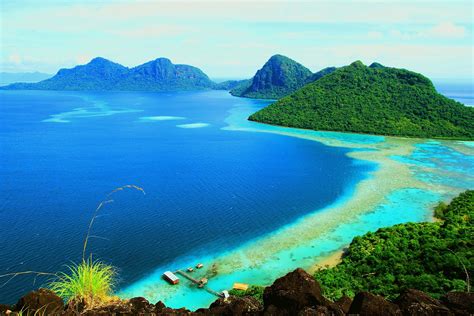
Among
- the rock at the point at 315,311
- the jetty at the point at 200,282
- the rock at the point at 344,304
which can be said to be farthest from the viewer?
the jetty at the point at 200,282

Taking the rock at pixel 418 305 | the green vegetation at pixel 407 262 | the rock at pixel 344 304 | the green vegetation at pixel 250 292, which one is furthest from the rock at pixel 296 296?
the green vegetation at pixel 250 292

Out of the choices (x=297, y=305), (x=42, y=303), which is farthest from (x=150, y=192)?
(x=297, y=305)

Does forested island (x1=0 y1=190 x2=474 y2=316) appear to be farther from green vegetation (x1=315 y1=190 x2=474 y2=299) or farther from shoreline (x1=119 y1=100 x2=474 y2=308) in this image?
shoreline (x1=119 y1=100 x2=474 y2=308)

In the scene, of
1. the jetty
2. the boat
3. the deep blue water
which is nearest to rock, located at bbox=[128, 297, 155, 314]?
the jetty

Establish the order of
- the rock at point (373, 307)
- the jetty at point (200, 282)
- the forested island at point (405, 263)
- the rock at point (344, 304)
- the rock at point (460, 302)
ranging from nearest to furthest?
the rock at point (373, 307)
the rock at point (460, 302)
the rock at point (344, 304)
the forested island at point (405, 263)
the jetty at point (200, 282)

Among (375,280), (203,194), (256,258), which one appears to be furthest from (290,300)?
(203,194)

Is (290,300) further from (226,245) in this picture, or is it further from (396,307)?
(226,245)

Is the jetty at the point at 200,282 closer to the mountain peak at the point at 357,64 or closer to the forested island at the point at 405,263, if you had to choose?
the forested island at the point at 405,263

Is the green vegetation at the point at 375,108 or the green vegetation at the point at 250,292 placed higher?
the green vegetation at the point at 375,108
